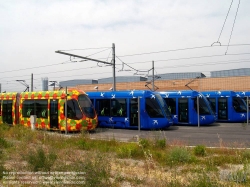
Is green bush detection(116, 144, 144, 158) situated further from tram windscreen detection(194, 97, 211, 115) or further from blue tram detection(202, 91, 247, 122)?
blue tram detection(202, 91, 247, 122)

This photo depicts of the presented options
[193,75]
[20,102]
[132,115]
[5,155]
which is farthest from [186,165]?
[193,75]

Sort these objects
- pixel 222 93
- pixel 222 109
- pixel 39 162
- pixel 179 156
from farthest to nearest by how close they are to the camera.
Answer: pixel 222 109 → pixel 222 93 → pixel 179 156 → pixel 39 162

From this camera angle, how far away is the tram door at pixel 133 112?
18.5 metres

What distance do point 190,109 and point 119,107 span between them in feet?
17.4

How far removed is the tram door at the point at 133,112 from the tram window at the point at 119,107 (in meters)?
0.50

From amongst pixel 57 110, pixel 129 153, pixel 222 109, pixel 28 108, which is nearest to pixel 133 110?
pixel 57 110

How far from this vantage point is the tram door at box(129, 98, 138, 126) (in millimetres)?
18469

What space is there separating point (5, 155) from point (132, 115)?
10.5 meters

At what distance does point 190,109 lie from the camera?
2066 cm

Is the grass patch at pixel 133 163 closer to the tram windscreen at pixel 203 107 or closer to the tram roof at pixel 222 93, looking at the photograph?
the tram windscreen at pixel 203 107

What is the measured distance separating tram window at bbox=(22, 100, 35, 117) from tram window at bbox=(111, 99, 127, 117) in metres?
5.37

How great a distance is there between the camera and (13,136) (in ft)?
47.0

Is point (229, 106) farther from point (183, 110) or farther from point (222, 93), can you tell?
point (183, 110)

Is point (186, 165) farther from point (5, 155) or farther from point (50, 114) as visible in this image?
point (50, 114)
